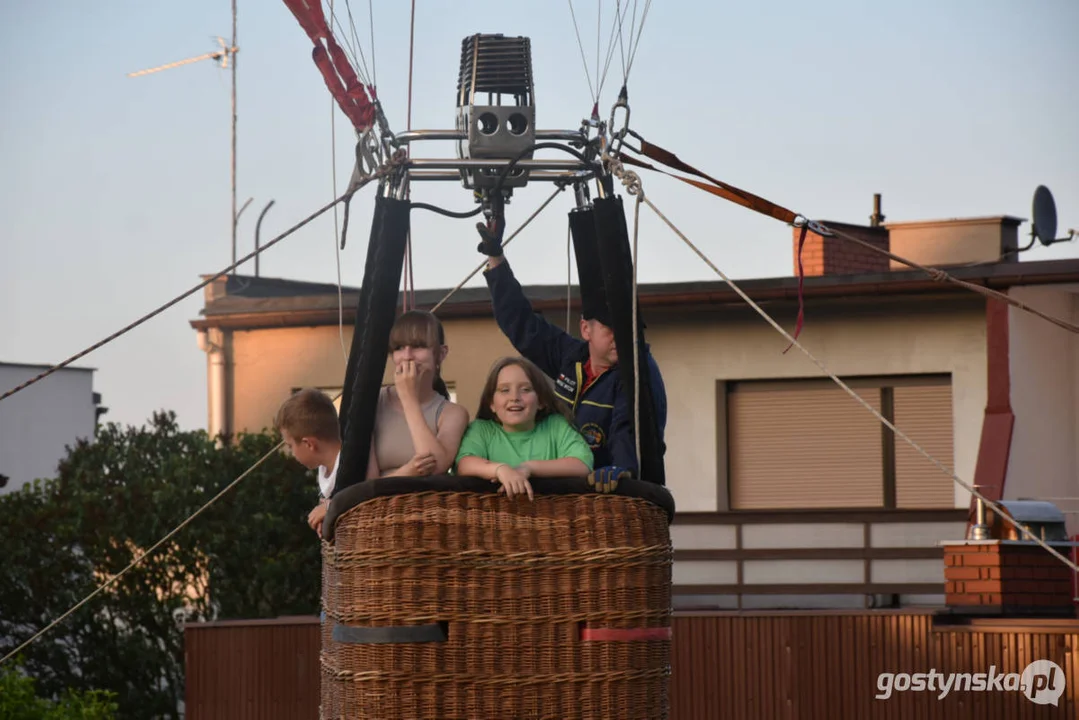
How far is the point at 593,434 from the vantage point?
5199mm

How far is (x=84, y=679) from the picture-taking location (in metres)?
13.2

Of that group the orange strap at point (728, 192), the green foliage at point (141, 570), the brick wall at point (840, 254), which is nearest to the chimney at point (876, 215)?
the brick wall at point (840, 254)

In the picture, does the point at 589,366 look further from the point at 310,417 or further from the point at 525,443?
the point at 310,417

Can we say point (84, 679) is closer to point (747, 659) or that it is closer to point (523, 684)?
point (747, 659)

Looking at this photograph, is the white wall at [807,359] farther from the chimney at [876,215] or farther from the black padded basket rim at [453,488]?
the black padded basket rim at [453,488]

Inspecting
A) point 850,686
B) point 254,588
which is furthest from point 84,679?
point 850,686

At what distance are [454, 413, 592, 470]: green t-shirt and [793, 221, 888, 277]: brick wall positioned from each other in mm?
12460

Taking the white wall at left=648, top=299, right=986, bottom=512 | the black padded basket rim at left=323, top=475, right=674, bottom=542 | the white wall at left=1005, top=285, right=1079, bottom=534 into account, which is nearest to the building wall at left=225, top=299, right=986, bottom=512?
the white wall at left=648, top=299, right=986, bottom=512

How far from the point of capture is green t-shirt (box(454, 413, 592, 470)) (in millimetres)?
4758

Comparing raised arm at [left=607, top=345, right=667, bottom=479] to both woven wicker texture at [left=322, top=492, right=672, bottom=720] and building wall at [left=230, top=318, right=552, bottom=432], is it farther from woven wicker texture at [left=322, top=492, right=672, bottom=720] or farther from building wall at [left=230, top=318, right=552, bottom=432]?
building wall at [left=230, top=318, right=552, bottom=432]

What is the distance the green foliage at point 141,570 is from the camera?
13133 mm

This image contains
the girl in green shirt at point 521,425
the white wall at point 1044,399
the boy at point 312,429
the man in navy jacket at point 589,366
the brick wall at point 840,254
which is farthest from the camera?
the brick wall at point 840,254

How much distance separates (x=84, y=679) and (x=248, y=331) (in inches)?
214

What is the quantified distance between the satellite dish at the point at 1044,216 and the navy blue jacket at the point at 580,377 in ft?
39.0
